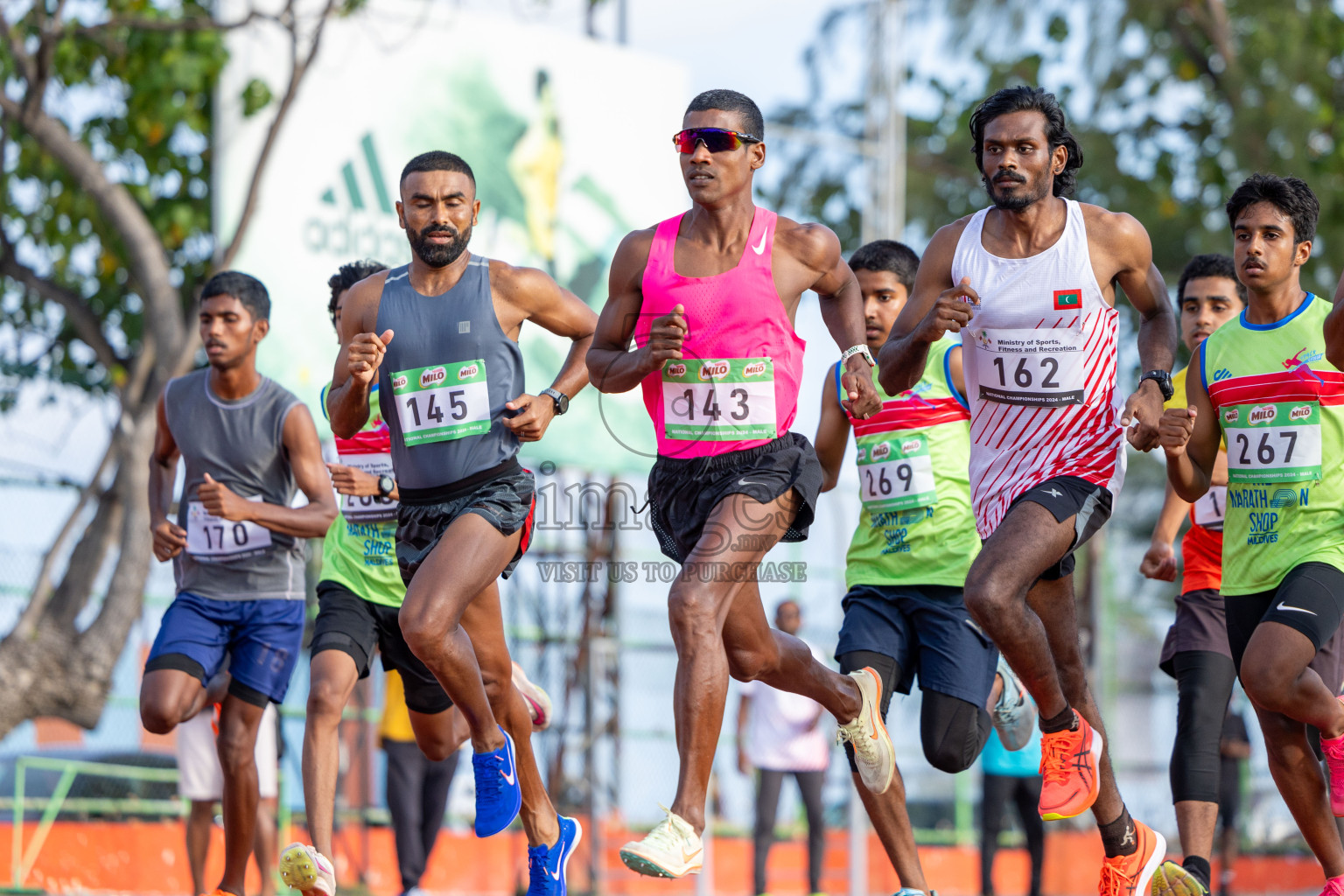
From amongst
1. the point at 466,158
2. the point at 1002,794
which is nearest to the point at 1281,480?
the point at 1002,794

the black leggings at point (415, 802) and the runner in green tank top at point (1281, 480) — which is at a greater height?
the runner in green tank top at point (1281, 480)

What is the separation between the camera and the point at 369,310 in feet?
20.1

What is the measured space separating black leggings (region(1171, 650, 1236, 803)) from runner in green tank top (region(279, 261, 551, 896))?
294 cm

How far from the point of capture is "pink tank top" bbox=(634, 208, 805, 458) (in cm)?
548

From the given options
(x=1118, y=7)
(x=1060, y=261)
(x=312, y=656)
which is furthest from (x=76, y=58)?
(x=1118, y=7)

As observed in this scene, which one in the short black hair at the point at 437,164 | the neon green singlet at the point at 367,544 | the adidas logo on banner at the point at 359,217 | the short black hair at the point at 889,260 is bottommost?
the neon green singlet at the point at 367,544

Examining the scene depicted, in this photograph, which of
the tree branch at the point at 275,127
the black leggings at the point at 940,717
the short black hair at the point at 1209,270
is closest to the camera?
the black leggings at the point at 940,717

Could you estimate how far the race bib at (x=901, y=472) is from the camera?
6734mm

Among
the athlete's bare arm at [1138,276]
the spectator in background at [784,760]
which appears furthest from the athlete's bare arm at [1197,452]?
the spectator in background at [784,760]

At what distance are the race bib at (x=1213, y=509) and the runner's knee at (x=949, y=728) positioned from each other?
1471 mm

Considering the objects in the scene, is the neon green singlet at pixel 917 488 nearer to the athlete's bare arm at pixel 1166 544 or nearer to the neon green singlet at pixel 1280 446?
the athlete's bare arm at pixel 1166 544

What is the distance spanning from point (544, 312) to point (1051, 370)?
2068 millimetres

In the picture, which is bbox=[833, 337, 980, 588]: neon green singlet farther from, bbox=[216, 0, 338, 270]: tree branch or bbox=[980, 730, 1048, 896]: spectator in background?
bbox=[216, 0, 338, 270]: tree branch

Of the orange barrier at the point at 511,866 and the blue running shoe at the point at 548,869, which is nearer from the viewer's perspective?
the blue running shoe at the point at 548,869
